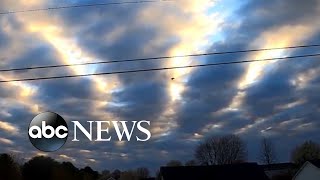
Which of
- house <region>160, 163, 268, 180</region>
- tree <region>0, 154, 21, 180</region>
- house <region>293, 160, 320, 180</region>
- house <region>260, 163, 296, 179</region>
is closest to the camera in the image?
house <region>293, 160, 320, 180</region>

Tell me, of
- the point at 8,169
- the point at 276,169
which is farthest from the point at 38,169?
the point at 276,169

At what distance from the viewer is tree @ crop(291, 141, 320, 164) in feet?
284

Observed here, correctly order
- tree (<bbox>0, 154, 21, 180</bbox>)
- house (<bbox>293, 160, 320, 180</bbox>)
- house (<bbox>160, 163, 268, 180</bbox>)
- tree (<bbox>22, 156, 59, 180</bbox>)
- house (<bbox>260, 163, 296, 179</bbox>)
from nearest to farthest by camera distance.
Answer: house (<bbox>293, 160, 320, 180</bbox>), house (<bbox>160, 163, 268, 180</bbox>), tree (<bbox>0, 154, 21, 180</bbox>), tree (<bbox>22, 156, 59, 180</bbox>), house (<bbox>260, 163, 296, 179</bbox>)

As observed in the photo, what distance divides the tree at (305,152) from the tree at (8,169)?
5128 centimetres

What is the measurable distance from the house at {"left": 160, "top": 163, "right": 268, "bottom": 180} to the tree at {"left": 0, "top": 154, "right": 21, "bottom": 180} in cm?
2188

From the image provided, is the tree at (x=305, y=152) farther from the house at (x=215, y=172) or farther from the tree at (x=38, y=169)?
the tree at (x=38, y=169)

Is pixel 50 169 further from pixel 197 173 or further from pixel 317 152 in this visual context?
pixel 317 152

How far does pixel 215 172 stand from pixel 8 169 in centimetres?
2962

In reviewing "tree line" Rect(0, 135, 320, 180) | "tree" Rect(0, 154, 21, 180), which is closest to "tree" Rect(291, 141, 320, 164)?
"tree line" Rect(0, 135, 320, 180)

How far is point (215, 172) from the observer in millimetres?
63281

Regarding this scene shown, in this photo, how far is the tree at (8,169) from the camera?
64562 mm

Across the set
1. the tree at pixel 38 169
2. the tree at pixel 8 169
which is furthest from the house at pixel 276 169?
the tree at pixel 8 169

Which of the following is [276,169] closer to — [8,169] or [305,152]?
[305,152]

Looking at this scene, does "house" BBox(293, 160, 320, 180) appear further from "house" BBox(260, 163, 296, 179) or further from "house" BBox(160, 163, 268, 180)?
Answer: "house" BBox(260, 163, 296, 179)
